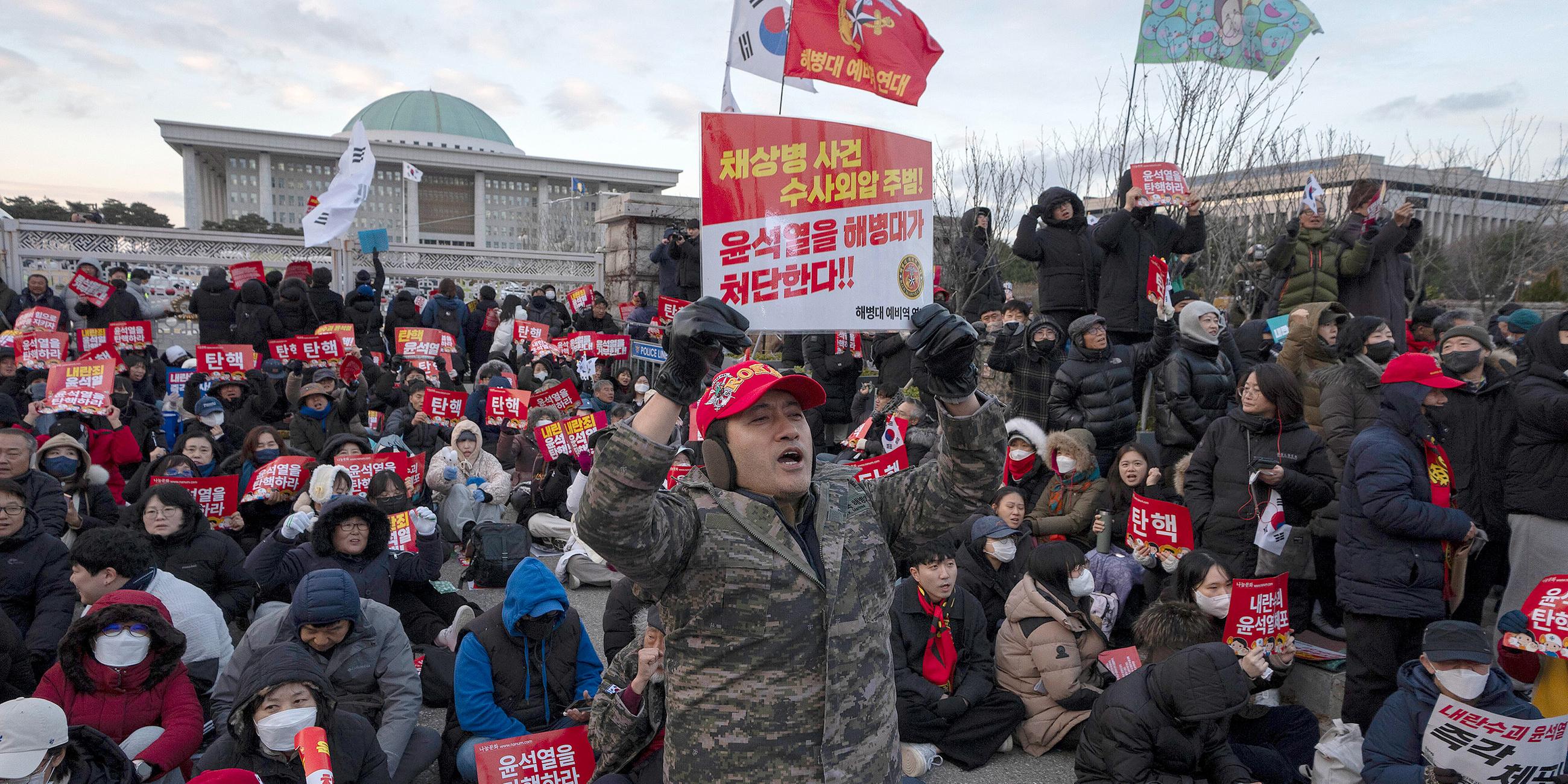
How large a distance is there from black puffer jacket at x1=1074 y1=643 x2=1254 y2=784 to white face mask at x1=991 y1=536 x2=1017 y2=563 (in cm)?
171

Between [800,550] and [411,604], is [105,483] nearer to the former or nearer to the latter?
[411,604]

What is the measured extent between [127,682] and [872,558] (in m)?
3.71

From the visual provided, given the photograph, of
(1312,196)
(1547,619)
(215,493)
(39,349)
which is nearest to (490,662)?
(215,493)

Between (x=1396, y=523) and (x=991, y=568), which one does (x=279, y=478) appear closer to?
(x=991, y=568)

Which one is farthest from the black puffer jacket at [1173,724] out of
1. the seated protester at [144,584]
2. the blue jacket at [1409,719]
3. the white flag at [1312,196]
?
the white flag at [1312,196]

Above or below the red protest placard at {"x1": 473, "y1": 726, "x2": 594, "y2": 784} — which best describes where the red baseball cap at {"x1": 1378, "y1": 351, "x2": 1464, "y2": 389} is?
above

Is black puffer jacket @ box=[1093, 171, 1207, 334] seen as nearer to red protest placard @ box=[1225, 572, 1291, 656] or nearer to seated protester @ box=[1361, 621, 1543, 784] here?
red protest placard @ box=[1225, 572, 1291, 656]

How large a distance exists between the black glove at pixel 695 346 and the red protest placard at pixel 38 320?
497 inches

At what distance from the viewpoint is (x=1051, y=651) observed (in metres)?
5.24

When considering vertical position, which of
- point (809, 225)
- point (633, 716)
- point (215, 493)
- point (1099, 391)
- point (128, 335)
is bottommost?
point (633, 716)

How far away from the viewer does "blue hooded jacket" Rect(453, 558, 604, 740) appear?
4.49m

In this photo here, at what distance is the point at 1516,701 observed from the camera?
3.93 meters

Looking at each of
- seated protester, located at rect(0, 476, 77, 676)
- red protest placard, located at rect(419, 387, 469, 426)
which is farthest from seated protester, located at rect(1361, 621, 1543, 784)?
red protest placard, located at rect(419, 387, 469, 426)

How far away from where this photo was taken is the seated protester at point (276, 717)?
371 cm
